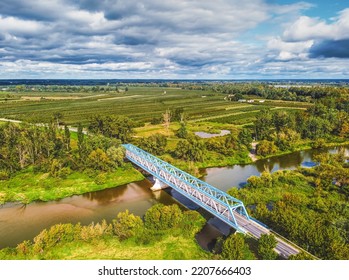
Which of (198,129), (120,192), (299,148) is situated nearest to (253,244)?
(120,192)

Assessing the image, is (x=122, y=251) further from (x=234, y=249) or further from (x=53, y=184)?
(x=53, y=184)

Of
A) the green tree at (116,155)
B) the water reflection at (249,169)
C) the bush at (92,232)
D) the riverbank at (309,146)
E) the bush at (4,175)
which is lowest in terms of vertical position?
the water reflection at (249,169)

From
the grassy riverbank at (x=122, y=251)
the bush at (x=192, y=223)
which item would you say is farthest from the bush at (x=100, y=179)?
the bush at (x=192, y=223)

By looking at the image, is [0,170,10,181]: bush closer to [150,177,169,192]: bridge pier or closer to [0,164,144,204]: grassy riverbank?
[0,164,144,204]: grassy riverbank

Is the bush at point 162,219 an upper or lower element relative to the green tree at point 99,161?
lower

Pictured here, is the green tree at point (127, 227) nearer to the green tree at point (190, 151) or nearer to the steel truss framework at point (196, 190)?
the steel truss framework at point (196, 190)

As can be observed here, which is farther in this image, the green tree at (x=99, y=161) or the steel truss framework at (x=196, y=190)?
the green tree at (x=99, y=161)

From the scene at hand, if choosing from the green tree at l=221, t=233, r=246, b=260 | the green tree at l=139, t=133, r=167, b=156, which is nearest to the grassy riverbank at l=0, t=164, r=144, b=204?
the green tree at l=139, t=133, r=167, b=156
